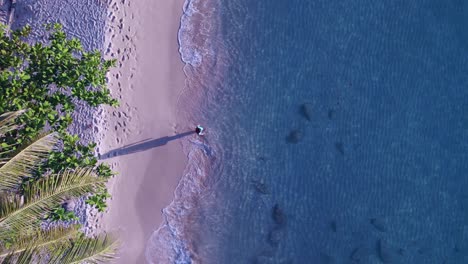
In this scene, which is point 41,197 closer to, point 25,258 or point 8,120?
point 25,258

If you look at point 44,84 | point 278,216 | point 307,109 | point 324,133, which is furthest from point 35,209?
point 324,133

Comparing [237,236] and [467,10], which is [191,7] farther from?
[467,10]

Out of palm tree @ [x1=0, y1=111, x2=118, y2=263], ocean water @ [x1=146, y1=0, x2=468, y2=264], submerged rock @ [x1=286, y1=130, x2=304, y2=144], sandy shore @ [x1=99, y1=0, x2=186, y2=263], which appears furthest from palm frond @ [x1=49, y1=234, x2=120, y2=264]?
submerged rock @ [x1=286, y1=130, x2=304, y2=144]

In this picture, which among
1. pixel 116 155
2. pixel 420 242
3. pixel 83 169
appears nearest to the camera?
pixel 83 169

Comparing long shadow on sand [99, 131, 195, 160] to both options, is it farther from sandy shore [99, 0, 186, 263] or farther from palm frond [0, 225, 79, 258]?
palm frond [0, 225, 79, 258]

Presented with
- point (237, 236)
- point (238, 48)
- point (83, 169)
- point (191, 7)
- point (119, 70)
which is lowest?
point (237, 236)

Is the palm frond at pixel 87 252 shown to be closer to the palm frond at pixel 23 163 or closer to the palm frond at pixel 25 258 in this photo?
the palm frond at pixel 25 258

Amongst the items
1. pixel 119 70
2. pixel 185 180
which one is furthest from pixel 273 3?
pixel 185 180
